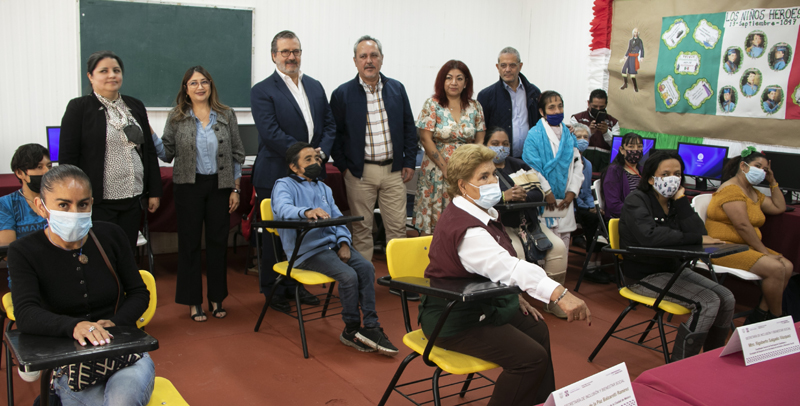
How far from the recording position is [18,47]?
4.94 metres

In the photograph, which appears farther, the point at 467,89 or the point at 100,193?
the point at 467,89

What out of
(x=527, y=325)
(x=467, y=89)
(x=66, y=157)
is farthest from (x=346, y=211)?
(x=527, y=325)

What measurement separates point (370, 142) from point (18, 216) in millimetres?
2230

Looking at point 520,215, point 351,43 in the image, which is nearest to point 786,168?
point 520,215

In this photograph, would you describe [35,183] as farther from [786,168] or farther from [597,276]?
[786,168]

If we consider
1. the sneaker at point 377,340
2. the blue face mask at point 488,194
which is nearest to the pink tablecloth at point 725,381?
the blue face mask at point 488,194

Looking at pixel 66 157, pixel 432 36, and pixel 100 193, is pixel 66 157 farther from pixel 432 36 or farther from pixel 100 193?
pixel 432 36

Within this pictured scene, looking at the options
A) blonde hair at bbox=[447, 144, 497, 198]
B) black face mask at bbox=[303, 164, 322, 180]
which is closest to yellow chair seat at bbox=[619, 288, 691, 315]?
blonde hair at bbox=[447, 144, 497, 198]

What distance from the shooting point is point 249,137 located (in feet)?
17.6

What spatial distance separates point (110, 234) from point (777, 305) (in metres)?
3.97

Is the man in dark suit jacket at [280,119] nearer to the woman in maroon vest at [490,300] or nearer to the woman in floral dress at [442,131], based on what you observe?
the woman in floral dress at [442,131]

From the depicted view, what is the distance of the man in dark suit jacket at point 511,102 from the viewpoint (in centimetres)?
479

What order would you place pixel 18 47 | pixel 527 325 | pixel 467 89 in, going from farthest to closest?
pixel 18 47
pixel 467 89
pixel 527 325

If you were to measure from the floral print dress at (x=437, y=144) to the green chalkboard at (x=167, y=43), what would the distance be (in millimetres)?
2449
